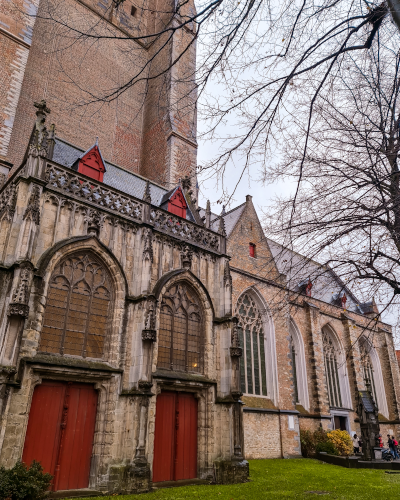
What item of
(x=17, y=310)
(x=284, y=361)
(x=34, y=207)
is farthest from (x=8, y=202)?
(x=284, y=361)

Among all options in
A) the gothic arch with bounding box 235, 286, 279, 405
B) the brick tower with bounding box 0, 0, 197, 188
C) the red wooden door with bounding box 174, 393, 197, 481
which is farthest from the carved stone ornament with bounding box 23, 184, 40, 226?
the gothic arch with bounding box 235, 286, 279, 405

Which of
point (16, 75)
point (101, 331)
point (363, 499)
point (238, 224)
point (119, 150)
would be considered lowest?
point (363, 499)

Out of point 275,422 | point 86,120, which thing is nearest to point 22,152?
point 86,120

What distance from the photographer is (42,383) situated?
8453 millimetres

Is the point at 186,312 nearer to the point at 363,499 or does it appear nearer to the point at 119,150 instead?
the point at 363,499

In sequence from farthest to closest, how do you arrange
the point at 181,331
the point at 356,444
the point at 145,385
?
the point at 356,444
the point at 181,331
the point at 145,385

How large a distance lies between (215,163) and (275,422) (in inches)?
578

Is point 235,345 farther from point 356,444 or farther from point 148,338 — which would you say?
point 356,444

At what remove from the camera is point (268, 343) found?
60.0 ft

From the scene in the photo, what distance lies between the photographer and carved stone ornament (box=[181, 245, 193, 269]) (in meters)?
12.0

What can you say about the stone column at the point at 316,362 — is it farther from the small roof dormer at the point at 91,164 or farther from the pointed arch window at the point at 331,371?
the small roof dormer at the point at 91,164

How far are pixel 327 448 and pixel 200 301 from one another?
35.0ft

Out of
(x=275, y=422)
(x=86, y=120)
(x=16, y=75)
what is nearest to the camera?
(x=16, y=75)

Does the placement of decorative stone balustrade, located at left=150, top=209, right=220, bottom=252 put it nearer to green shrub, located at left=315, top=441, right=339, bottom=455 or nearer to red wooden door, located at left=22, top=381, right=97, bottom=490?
red wooden door, located at left=22, top=381, right=97, bottom=490
